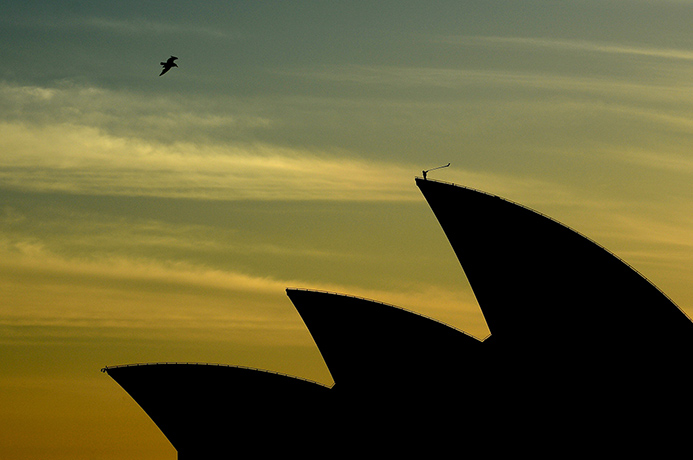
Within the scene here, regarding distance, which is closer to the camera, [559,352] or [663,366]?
[663,366]

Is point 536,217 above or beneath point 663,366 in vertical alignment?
above

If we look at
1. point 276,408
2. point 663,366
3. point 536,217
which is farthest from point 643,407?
point 276,408

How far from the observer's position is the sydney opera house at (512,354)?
143 ft

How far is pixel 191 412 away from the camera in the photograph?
67062mm

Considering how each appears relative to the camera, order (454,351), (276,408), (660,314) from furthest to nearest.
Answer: (276,408) < (454,351) < (660,314)

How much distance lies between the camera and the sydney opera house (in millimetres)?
43594

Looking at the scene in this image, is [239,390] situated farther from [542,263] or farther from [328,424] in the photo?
[542,263]

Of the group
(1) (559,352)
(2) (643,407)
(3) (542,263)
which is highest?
(3) (542,263)

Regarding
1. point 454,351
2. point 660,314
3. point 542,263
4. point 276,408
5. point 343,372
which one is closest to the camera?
point 660,314

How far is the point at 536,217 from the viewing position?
147 ft

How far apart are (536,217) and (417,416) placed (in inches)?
622

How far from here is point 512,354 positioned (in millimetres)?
47500

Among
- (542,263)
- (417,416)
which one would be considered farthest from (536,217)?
(417,416)

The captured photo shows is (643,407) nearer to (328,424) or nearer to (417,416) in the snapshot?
(417,416)
